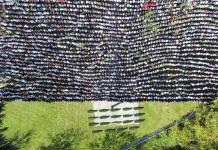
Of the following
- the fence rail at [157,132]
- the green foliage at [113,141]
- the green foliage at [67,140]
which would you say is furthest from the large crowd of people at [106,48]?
the green foliage at [113,141]

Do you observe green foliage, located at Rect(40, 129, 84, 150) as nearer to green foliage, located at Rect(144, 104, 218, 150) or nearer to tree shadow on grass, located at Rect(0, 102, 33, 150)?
tree shadow on grass, located at Rect(0, 102, 33, 150)

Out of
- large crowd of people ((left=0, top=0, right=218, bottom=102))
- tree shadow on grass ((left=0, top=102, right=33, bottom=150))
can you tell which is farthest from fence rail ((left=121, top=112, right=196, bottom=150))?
tree shadow on grass ((left=0, top=102, right=33, bottom=150))

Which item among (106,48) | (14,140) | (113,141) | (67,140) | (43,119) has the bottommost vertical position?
(113,141)

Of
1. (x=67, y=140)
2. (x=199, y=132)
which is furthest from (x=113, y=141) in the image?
(x=199, y=132)

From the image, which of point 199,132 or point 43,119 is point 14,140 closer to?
point 43,119

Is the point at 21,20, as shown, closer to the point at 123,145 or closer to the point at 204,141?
the point at 123,145

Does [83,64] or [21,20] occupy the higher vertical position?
[21,20]

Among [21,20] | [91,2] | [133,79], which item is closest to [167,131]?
[133,79]

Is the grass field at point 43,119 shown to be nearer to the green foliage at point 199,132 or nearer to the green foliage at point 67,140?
the green foliage at point 67,140
